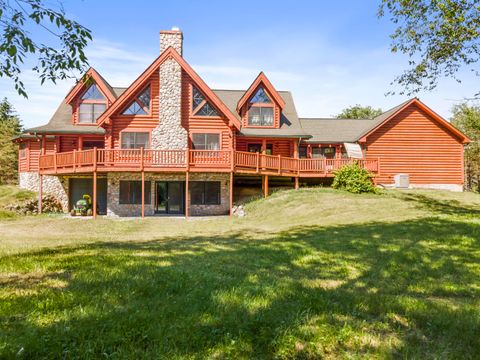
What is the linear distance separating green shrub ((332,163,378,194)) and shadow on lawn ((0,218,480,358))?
46.6 ft

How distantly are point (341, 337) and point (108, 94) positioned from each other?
79.5 feet

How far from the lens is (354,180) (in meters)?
22.3

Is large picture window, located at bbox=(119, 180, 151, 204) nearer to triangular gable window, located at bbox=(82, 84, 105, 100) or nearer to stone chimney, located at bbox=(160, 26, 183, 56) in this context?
triangular gable window, located at bbox=(82, 84, 105, 100)

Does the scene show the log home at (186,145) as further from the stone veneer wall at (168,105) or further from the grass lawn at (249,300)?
the grass lawn at (249,300)

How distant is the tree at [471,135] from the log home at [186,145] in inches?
733

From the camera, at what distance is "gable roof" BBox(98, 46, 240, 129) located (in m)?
21.5

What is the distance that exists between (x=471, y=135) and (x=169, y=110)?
43.9 metres

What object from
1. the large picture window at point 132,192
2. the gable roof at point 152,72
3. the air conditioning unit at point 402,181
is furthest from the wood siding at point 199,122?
the air conditioning unit at point 402,181

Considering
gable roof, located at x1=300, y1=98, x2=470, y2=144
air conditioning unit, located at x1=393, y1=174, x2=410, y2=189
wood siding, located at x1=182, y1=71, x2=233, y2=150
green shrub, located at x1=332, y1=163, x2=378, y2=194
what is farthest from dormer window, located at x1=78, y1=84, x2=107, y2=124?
air conditioning unit, located at x1=393, y1=174, x2=410, y2=189

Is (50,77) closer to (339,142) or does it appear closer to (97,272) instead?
(97,272)

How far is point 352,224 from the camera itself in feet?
42.8

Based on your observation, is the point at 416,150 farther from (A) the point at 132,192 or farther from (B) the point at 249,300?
(B) the point at 249,300

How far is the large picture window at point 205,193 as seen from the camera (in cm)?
2270

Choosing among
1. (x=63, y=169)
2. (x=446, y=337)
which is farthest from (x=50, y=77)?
(x=63, y=169)
